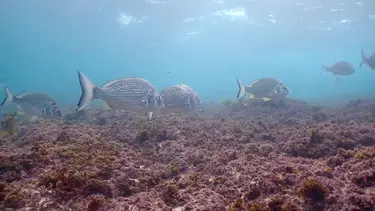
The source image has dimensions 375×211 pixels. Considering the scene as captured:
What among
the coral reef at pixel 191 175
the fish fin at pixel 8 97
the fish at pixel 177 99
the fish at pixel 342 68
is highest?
the fish at pixel 342 68

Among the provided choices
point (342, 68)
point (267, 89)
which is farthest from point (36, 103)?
point (342, 68)

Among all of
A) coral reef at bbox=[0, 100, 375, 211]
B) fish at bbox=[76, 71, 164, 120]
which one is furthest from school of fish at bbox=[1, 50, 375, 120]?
coral reef at bbox=[0, 100, 375, 211]

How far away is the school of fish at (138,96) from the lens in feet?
21.7

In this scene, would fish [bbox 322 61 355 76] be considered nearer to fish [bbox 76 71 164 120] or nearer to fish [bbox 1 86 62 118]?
fish [bbox 76 71 164 120]

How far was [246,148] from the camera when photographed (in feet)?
22.0

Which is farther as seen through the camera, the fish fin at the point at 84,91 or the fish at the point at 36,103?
the fish at the point at 36,103

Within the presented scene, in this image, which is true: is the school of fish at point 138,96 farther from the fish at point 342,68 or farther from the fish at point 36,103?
the fish at point 342,68

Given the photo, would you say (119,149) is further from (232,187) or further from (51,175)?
(232,187)

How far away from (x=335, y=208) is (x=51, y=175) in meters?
3.81

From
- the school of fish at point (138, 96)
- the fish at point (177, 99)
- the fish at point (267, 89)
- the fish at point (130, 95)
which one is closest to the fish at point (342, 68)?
the fish at point (267, 89)

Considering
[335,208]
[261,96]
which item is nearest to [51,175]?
[335,208]

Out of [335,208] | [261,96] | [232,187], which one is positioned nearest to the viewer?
[335,208]

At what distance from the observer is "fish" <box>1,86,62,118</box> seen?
9.58 meters

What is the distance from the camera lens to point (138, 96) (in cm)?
727
